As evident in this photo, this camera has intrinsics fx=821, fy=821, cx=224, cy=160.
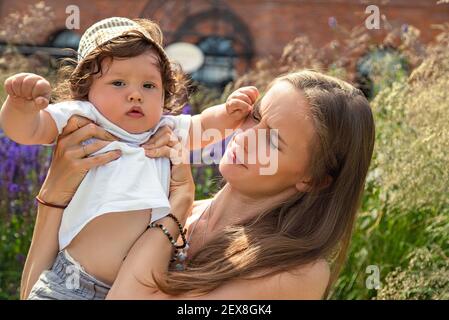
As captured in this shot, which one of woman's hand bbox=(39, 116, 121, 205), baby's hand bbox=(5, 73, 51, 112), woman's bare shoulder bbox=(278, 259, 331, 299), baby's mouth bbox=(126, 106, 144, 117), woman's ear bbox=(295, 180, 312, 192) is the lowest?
woman's bare shoulder bbox=(278, 259, 331, 299)

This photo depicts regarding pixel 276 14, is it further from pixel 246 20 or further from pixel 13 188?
pixel 13 188

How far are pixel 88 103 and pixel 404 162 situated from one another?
66.0 inches

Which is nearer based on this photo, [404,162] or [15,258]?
[404,162]

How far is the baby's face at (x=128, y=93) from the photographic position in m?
2.09

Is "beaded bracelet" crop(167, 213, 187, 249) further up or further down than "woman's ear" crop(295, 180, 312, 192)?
further down

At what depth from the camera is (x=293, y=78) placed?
211 cm

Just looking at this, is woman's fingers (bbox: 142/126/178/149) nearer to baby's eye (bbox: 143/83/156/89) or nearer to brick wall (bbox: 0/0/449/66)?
baby's eye (bbox: 143/83/156/89)

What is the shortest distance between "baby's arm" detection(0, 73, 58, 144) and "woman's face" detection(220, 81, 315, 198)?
46 centimetres

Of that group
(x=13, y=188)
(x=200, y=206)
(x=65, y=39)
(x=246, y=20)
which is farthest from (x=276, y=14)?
(x=200, y=206)

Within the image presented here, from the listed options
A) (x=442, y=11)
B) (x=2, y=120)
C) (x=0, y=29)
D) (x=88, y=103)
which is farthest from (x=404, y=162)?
(x=442, y=11)

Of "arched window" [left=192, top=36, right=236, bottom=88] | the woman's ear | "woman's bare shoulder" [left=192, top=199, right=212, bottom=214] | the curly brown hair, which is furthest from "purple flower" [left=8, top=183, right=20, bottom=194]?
"arched window" [left=192, top=36, right=236, bottom=88]

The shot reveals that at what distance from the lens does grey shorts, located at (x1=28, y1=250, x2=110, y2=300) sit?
6.49ft

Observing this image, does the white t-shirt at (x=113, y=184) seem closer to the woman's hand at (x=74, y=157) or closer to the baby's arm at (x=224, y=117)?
the woman's hand at (x=74, y=157)
